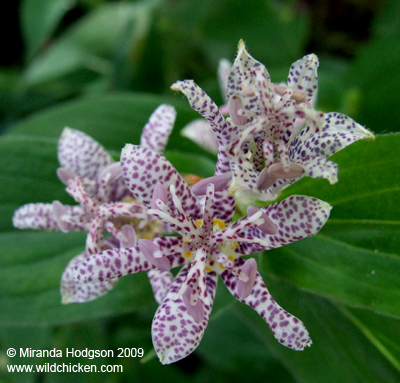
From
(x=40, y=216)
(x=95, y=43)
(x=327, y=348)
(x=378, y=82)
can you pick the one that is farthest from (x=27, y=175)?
(x=378, y=82)

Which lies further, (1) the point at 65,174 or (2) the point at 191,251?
(1) the point at 65,174

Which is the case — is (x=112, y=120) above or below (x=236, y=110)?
below

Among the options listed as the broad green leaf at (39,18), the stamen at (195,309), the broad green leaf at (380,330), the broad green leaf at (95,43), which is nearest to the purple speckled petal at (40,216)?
the stamen at (195,309)

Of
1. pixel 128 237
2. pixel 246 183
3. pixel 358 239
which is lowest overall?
pixel 128 237

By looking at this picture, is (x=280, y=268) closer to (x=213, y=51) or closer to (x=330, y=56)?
(x=213, y=51)

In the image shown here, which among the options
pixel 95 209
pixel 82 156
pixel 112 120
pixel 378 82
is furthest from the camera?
pixel 378 82

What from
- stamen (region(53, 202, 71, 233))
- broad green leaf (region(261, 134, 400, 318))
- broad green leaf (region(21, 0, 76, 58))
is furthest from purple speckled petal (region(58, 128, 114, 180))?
broad green leaf (region(21, 0, 76, 58))

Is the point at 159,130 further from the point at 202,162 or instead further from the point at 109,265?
the point at 109,265

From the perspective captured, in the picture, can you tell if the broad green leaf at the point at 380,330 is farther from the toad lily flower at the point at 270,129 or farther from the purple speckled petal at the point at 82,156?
the purple speckled petal at the point at 82,156
